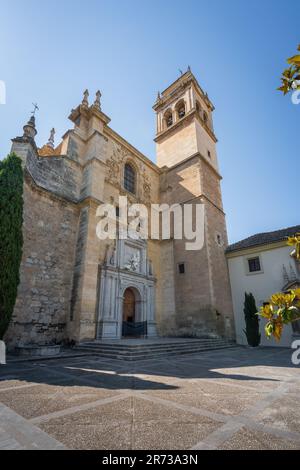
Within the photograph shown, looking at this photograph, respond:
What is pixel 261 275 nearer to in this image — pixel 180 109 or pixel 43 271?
pixel 43 271

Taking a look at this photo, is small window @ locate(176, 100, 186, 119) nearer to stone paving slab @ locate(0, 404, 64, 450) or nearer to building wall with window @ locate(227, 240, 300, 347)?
building wall with window @ locate(227, 240, 300, 347)

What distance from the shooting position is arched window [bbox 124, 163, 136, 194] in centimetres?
1629

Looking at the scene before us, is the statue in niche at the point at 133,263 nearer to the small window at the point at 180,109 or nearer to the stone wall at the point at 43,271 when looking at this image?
the stone wall at the point at 43,271

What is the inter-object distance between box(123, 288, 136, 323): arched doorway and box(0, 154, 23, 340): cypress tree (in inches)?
269

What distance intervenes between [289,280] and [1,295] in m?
13.4

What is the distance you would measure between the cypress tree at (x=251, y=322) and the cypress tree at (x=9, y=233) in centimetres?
1138

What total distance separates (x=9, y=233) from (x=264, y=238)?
14395mm

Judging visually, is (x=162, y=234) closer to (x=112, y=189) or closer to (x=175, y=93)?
(x=112, y=189)

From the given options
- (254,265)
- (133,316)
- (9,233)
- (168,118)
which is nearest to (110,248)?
(133,316)

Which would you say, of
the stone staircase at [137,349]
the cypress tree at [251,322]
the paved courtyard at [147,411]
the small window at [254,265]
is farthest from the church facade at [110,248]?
the paved courtyard at [147,411]

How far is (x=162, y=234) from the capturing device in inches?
667

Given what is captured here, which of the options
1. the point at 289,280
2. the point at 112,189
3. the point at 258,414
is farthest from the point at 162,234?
the point at 258,414

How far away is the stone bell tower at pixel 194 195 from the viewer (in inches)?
542

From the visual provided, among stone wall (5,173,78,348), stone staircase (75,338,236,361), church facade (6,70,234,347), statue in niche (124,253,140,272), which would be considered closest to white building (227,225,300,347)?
church facade (6,70,234,347)
